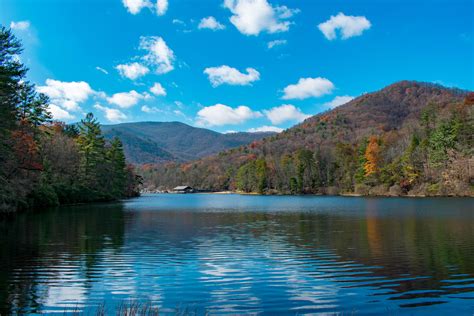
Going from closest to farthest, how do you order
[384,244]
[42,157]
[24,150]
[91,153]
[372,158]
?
[384,244], [24,150], [42,157], [91,153], [372,158]

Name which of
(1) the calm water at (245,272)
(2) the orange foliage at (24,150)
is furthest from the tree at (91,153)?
(1) the calm water at (245,272)

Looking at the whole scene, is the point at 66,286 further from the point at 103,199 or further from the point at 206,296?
the point at 103,199

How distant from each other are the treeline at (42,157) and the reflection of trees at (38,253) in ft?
39.1

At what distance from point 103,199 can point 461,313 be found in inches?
3642

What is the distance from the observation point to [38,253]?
21.6 m

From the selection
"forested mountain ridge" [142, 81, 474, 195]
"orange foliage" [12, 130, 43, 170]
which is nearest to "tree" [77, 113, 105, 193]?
"orange foliage" [12, 130, 43, 170]

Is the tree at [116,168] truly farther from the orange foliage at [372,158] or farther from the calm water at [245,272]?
the calm water at [245,272]

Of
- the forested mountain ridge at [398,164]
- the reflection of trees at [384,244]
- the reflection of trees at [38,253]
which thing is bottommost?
the reflection of trees at [384,244]

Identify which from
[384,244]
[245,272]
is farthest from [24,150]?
[384,244]

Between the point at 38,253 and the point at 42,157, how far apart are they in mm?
53247

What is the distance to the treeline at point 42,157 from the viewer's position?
133ft

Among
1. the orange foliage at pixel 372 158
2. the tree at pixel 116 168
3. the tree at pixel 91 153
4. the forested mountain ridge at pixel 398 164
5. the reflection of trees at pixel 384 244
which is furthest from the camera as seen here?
the orange foliage at pixel 372 158

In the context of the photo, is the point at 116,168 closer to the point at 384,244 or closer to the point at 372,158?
the point at 372,158

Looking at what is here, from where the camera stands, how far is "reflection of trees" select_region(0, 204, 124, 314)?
1330 cm
